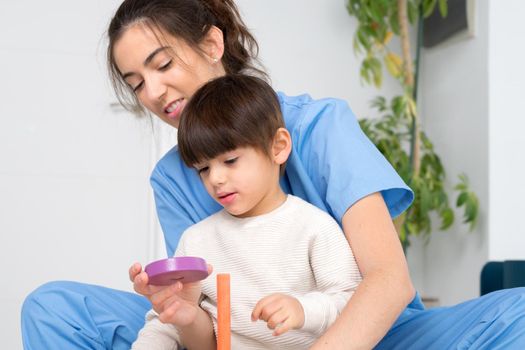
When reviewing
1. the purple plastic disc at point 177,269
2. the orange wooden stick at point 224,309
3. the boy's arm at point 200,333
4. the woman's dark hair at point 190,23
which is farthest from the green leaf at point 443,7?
the orange wooden stick at point 224,309

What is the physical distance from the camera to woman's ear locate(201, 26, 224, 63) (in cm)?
165

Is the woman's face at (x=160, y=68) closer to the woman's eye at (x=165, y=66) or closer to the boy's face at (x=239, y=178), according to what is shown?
the woman's eye at (x=165, y=66)

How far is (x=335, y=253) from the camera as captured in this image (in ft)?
4.33

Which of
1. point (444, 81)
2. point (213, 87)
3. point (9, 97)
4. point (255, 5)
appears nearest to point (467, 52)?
point (444, 81)

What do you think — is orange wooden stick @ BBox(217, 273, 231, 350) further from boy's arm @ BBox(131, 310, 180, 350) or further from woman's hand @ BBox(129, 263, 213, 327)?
boy's arm @ BBox(131, 310, 180, 350)

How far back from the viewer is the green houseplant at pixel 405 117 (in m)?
3.13

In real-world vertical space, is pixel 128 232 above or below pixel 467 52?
below

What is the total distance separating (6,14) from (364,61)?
4.37ft

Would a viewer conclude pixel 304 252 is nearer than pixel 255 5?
Yes

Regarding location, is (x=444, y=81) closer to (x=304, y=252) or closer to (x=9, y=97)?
(x=9, y=97)

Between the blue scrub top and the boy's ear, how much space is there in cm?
4

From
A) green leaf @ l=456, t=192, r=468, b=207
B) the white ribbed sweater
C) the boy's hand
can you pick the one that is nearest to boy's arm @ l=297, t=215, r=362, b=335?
the white ribbed sweater

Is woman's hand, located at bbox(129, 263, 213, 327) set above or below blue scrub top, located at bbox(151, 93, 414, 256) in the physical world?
below

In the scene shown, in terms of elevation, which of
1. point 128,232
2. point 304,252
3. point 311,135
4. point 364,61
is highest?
point 364,61
